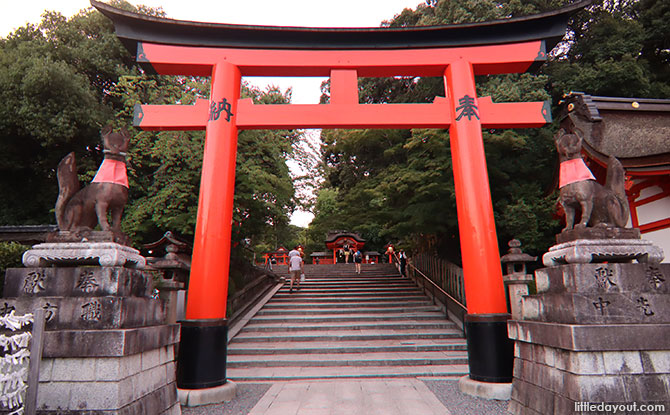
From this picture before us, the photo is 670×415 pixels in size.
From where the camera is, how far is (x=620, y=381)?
291 centimetres

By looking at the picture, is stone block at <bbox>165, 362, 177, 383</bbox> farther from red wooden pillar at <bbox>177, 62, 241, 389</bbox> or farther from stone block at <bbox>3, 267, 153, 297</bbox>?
stone block at <bbox>3, 267, 153, 297</bbox>

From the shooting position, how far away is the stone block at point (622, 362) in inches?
115

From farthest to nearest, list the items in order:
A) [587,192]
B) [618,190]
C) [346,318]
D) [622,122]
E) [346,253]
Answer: [346,253], [622,122], [346,318], [618,190], [587,192]

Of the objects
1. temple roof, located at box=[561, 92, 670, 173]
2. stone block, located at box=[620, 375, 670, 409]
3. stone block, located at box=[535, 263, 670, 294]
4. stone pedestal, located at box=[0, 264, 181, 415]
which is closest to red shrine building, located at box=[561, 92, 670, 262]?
temple roof, located at box=[561, 92, 670, 173]

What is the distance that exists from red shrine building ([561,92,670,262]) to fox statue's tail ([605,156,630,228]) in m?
3.74

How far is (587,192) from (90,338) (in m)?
4.87

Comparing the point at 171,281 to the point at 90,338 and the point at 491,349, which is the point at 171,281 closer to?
the point at 90,338

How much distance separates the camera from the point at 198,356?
447cm

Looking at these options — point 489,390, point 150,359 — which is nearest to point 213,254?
point 150,359

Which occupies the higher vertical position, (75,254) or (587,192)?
(587,192)

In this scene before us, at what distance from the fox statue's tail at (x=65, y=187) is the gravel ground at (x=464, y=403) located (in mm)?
4765

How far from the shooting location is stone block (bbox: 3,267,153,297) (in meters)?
3.17

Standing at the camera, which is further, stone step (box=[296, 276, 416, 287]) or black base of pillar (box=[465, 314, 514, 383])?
stone step (box=[296, 276, 416, 287])

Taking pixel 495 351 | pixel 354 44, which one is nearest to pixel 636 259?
pixel 495 351
